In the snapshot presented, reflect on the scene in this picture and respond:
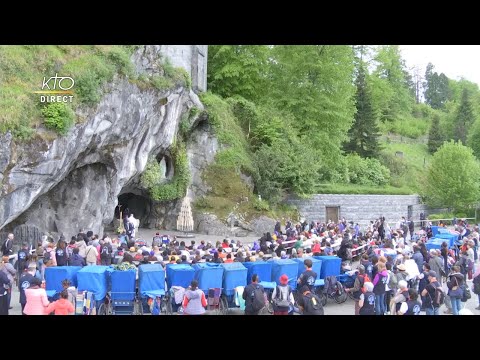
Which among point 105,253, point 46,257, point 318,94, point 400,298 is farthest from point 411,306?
point 318,94

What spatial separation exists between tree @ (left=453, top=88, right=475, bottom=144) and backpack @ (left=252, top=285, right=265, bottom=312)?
173 ft

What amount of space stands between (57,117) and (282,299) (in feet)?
35.0

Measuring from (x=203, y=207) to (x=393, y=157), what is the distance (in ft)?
76.7

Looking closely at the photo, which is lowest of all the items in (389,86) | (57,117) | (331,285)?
(331,285)

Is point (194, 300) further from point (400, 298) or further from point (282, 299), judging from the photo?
point (400, 298)

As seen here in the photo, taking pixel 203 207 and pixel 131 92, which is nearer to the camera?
pixel 131 92

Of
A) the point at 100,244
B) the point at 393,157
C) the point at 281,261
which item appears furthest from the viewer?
the point at 393,157

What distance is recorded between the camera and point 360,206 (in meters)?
33.1

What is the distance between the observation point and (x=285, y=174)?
2950cm

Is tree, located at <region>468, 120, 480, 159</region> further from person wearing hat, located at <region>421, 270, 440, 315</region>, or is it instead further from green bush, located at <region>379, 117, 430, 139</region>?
person wearing hat, located at <region>421, 270, 440, 315</region>

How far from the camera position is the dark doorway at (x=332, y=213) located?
105 ft
